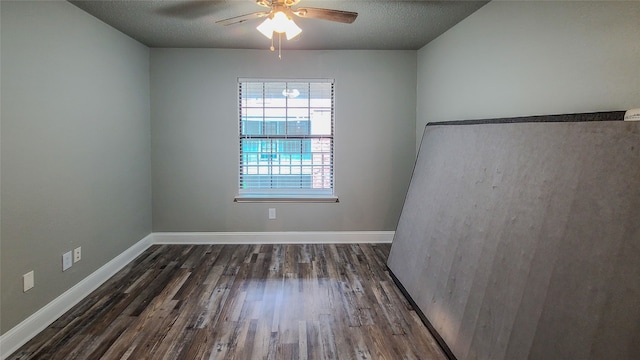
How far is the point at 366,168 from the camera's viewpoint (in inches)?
171

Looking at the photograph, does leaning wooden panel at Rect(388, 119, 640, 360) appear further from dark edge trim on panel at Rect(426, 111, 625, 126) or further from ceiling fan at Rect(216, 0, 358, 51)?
ceiling fan at Rect(216, 0, 358, 51)

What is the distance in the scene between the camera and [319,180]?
175 inches

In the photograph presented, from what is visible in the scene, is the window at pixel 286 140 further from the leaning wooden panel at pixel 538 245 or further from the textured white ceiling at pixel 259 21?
the leaning wooden panel at pixel 538 245

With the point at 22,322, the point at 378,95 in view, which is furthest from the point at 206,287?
the point at 378,95

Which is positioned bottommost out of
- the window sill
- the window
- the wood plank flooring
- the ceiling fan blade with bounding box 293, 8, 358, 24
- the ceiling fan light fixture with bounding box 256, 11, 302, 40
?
the wood plank flooring

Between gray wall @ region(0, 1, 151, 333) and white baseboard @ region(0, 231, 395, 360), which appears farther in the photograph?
white baseboard @ region(0, 231, 395, 360)

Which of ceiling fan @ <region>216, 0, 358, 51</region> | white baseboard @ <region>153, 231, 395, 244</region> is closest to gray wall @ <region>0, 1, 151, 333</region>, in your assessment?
white baseboard @ <region>153, 231, 395, 244</region>

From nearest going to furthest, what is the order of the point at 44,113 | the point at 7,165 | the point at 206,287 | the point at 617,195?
1. the point at 617,195
2. the point at 7,165
3. the point at 44,113
4. the point at 206,287

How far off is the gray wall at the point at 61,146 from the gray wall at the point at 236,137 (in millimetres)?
478

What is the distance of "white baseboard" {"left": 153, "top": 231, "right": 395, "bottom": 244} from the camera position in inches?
170

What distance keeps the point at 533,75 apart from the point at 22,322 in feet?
11.8

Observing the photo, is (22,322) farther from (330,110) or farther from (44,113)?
(330,110)

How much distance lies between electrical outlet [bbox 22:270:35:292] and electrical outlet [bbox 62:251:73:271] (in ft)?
1.03

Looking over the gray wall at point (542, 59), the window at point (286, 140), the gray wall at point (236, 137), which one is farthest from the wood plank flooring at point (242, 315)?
the gray wall at point (542, 59)
